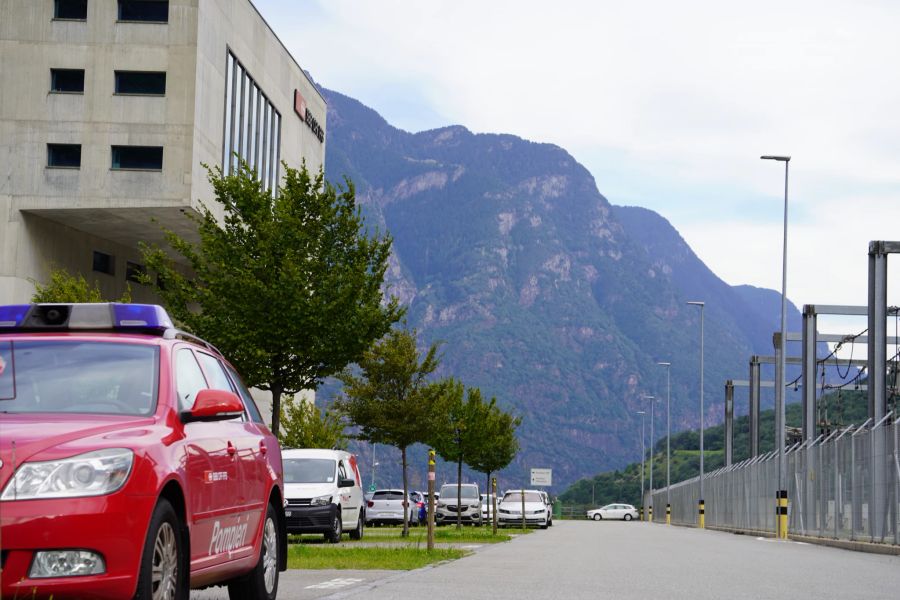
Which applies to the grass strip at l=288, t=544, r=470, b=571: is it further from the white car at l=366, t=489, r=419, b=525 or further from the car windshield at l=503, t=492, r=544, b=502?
the car windshield at l=503, t=492, r=544, b=502

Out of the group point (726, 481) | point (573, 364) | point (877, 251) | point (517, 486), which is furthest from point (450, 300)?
point (877, 251)

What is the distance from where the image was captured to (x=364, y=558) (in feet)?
59.4

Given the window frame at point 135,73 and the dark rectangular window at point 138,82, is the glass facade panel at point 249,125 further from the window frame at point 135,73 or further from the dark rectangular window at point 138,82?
the dark rectangular window at point 138,82

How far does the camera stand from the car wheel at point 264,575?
933cm

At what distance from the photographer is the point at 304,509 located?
26422 millimetres

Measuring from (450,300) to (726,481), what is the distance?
467 ft

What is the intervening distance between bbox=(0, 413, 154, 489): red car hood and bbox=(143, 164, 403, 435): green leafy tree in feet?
50.5

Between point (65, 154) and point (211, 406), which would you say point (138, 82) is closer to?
point (65, 154)

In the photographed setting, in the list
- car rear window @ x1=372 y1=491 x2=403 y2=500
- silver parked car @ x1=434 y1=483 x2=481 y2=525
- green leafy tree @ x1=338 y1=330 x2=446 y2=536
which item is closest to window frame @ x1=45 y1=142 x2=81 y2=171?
green leafy tree @ x1=338 y1=330 x2=446 y2=536

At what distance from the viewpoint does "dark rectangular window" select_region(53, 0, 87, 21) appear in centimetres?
4666

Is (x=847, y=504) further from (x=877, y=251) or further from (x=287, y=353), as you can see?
(x=287, y=353)

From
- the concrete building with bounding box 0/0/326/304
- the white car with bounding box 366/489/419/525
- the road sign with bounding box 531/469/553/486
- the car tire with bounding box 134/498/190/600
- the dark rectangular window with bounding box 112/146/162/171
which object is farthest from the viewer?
the road sign with bounding box 531/469/553/486

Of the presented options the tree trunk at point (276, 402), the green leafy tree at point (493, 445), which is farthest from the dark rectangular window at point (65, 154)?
the tree trunk at point (276, 402)

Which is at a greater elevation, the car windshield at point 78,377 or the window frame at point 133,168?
the window frame at point 133,168
